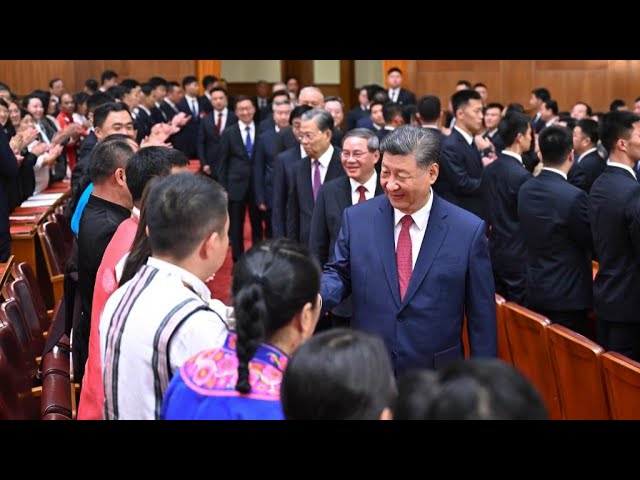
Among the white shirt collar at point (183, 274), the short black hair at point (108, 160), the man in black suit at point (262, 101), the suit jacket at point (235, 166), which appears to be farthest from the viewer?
the man in black suit at point (262, 101)

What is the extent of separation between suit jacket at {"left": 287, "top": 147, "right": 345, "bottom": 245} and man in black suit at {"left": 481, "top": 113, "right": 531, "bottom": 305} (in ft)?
3.65

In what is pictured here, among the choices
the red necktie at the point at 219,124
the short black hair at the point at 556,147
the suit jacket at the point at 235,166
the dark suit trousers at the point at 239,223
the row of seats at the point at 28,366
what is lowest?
the dark suit trousers at the point at 239,223

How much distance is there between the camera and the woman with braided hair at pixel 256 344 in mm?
1752

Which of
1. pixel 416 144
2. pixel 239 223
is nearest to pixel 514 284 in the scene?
pixel 416 144

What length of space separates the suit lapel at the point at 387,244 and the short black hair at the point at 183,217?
1.11 m

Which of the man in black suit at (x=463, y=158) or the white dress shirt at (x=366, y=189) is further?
the man in black suit at (x=463, y=158)

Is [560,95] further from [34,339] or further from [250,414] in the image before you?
[250,414]

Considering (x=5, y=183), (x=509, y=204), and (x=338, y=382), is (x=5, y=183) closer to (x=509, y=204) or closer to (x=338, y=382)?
(x=509, y=204)

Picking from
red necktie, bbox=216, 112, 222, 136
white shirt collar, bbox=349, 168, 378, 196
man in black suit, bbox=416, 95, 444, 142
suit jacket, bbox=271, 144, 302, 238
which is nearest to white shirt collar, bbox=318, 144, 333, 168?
suit jacket, bbox=271, 144, 302, 238

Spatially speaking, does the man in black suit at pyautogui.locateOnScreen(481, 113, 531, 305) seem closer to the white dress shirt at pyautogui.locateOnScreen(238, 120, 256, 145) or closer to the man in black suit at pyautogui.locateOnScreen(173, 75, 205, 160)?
the white dress shirt at pyautogui.locateOnScreen(238, 120, 256, 145)

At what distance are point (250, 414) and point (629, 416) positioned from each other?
6.29 feet

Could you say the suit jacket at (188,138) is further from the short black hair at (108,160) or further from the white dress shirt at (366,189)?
the short black hair at (108,160)

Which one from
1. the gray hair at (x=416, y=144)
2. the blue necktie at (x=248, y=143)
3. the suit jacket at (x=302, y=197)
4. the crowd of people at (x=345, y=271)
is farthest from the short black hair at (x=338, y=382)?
the blue necktie at (x=248, y=143)

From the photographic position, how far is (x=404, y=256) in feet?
10.7
